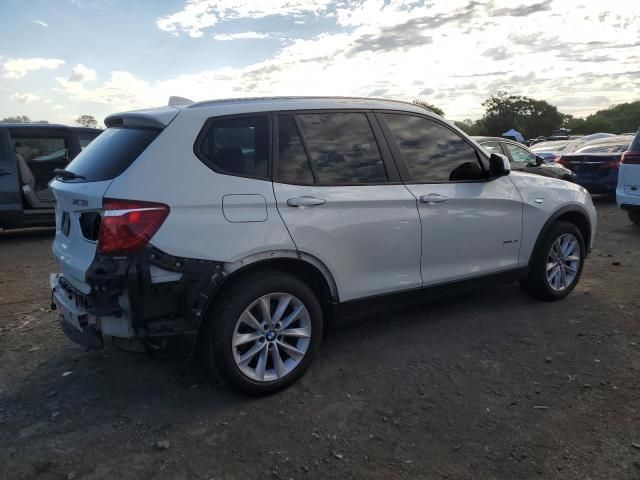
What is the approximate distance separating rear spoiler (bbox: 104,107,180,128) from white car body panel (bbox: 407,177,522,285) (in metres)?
1.71

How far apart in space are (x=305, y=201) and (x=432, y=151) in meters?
1.27

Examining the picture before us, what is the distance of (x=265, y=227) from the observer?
3.07m

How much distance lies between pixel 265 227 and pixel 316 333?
2.58 ft

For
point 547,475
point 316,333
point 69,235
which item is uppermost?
point 69,235

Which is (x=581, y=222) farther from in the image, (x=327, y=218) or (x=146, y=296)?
(x=146, y=296)

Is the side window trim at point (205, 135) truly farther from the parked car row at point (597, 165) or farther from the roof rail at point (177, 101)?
the parked car row at point (597, 165)

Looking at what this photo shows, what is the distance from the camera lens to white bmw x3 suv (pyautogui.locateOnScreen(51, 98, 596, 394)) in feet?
9.34

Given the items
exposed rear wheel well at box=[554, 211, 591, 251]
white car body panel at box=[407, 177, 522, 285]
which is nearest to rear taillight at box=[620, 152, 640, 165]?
exposed rear wheel well at box=[554, 211, 591, 251]

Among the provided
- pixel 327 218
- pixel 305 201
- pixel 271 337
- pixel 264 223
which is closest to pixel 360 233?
pixel 327 218

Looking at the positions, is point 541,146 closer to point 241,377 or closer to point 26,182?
point 26,182

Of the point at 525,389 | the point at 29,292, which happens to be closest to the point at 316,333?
the point at 525,389

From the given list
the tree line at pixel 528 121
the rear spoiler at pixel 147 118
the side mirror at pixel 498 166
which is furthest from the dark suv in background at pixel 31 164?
the tree line at pixel 528 121

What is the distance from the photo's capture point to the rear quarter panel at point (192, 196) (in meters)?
2.84

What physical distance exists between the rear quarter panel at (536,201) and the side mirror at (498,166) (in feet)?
0.87
